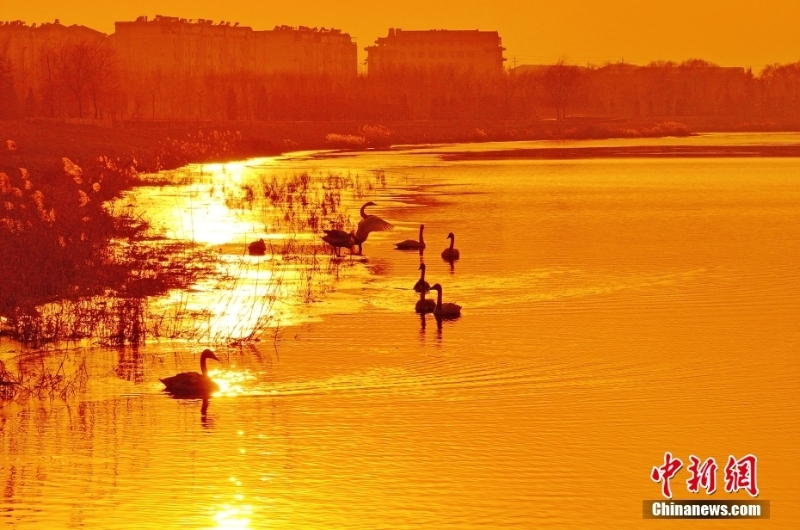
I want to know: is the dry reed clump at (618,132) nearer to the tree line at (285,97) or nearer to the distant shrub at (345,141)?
the distant shrub at (345,141)

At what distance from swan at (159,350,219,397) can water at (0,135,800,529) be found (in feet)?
0.90

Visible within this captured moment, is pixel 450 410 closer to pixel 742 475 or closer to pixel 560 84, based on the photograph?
pixel 742 475

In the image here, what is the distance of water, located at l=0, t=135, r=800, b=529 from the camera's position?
13.5 metres

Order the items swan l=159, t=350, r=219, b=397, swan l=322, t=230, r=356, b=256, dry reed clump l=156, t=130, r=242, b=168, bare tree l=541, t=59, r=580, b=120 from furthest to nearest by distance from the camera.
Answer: bare tree l=541, t=59, r=580, b=120 → dry reed clump l=156, t=130, r=242, b=168 → swan l=322, t=230, r=356, b=256 → swan l=159, t=350, r=219, b=397

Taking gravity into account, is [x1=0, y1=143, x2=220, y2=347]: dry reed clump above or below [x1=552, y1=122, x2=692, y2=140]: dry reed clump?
below

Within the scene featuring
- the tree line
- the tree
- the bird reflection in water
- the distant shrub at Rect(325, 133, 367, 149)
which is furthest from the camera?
the tree line

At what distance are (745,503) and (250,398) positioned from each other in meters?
6.76

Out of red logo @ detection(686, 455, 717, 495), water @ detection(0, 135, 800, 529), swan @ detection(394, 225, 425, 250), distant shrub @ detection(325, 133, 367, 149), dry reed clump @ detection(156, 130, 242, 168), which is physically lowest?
red logo @ detection(686, 455, 717, 495)

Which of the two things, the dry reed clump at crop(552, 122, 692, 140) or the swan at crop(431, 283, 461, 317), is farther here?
the dry reed clump at crop(552, 122, 692, 140)

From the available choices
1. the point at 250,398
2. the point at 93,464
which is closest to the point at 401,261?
the point at 250,398

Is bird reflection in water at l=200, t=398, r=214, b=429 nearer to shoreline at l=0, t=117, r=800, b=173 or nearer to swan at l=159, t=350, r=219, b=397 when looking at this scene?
swan at l=159, t=350, r=219, b=397

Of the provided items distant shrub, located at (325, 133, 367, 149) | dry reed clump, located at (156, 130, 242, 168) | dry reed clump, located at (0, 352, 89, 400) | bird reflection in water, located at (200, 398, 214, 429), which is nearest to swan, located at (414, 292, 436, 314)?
dry reed clump, located at (0, 352, 89, 400)

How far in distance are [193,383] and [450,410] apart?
3.40 meters

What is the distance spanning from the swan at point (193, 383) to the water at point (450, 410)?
275 mm
